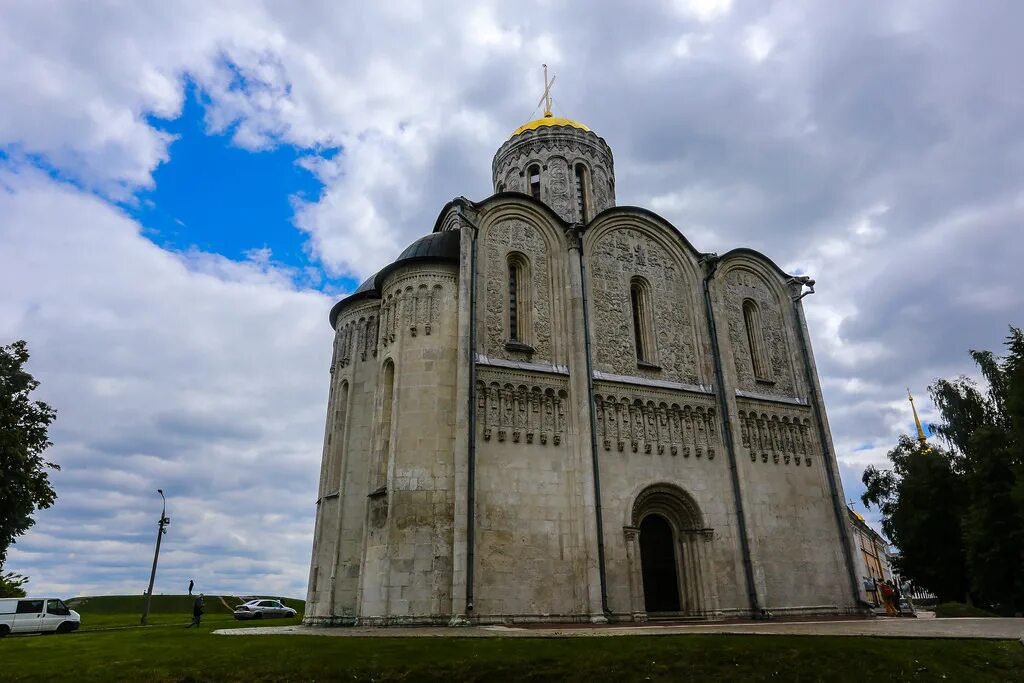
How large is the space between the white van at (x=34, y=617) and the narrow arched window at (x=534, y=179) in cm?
2278

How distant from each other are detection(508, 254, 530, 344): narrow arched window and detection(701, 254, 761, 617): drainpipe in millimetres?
6610

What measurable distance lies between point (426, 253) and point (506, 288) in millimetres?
2689

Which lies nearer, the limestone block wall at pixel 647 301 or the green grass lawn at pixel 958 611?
the limestone block wall at pixel 647 301

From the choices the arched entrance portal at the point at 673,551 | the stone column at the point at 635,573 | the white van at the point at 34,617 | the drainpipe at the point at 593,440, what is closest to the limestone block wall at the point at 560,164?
the drainpipe at the point at 593,440

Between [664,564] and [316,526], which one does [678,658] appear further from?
[316,526]

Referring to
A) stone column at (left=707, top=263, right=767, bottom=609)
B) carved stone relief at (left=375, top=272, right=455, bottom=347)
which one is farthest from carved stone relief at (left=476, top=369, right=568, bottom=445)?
stone column at (left=707, top=263, right=767, bottom=609)

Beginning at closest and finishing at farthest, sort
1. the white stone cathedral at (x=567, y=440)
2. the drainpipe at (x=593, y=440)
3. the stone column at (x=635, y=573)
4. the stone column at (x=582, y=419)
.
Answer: the white stone cathedral at (x=567, y=440)
the stone column at (x=582, y=419)
the drainpipe at (x=593, y=440)
the stone column at (x=635, y=573)

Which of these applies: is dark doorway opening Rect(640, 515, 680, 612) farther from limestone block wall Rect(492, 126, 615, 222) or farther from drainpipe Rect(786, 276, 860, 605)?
limestone block wall Rect(492, 126, 615, 222)

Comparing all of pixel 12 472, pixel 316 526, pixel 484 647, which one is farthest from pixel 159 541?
pixel 484 647

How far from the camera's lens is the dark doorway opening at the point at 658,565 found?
17.6m

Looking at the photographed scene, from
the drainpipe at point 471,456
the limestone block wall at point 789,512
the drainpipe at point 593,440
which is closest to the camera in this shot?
the drainpipe at point 471,456

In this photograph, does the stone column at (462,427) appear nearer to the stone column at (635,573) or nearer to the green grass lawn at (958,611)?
the stone column at (635,573)

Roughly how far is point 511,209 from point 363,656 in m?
13.7

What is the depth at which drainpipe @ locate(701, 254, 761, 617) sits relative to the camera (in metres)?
17.4
